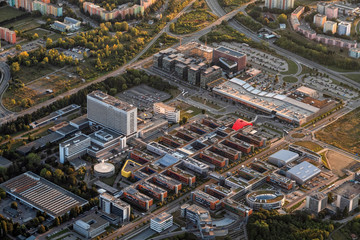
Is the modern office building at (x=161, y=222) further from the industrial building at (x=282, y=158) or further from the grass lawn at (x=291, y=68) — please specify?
the grass lawn at (x=291, y=68)

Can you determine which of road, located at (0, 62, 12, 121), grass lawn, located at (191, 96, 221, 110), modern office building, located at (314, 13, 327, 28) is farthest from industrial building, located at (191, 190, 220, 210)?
modern office building, located at (314, 13, 327, 28)

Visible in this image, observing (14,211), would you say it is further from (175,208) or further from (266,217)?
(266,217)

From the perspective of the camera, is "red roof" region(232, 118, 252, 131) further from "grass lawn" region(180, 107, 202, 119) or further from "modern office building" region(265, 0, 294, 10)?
"modern office building" region(265, 0, 294, 10)

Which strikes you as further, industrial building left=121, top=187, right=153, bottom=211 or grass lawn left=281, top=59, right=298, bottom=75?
grass lawn left=281, top=59, right=298, bottom=75

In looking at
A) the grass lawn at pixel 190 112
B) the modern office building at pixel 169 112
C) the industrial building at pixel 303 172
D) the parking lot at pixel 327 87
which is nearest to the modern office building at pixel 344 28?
the parking lot at pixel 327 87

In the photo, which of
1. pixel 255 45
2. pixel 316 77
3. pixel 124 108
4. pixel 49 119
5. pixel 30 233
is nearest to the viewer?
pixel 30 233

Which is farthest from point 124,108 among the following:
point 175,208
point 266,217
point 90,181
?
point 266,217
